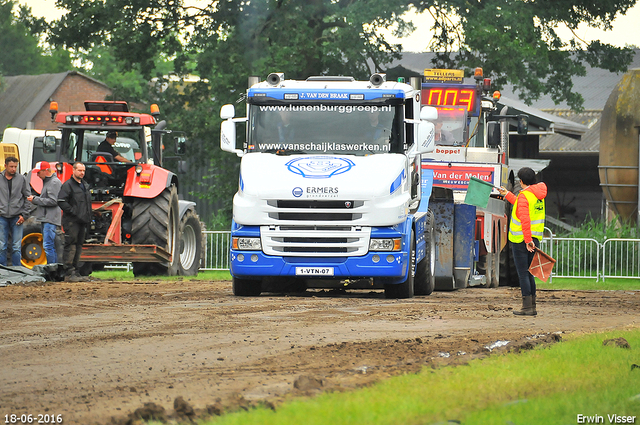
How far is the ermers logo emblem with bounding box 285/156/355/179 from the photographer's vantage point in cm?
1309

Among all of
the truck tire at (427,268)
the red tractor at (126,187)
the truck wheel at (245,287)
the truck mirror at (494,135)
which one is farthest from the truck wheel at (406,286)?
the truck mirror at (494,135)

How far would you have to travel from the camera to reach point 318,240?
13.2m

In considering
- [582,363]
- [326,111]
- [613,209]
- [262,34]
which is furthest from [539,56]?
[582,363]

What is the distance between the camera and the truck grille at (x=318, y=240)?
13156 millimetres

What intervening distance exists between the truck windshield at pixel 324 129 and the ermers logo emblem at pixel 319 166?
1.10ft

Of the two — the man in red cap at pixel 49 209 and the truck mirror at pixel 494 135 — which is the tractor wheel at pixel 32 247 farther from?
the truck mirror at pixel 494 135

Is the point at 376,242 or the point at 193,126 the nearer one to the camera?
the point at 376,242

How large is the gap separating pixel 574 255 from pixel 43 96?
47.2 m

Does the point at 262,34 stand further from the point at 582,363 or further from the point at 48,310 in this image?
the point at 582,363

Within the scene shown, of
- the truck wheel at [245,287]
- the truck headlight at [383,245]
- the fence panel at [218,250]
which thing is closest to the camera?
the truck headlight at [383,245]

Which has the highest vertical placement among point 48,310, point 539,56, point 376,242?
point 539,56

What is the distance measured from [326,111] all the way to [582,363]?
7.06 metres

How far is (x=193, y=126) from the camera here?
99.4 feet

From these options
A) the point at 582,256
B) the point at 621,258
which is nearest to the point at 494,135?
the point at 621,258
